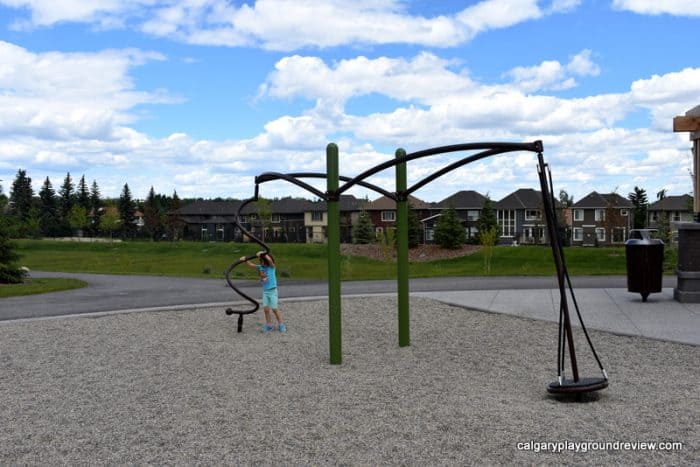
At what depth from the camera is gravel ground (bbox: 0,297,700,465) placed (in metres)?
5.55

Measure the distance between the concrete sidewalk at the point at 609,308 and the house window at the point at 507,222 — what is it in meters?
58.8

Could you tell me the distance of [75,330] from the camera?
494 inches

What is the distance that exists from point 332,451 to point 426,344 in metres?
5.13

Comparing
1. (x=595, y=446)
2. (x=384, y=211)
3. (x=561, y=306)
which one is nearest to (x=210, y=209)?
(x=384, y=211)

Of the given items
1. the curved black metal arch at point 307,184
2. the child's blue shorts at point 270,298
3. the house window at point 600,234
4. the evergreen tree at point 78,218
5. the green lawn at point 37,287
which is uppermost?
the evergreen tree at point 78,218

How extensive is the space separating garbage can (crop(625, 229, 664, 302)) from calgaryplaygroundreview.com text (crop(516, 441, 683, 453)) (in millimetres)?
9102

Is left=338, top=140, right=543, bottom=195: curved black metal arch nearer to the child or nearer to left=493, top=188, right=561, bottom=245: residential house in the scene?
the child

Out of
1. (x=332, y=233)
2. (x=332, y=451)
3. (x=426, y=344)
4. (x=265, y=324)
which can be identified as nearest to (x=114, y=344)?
(x=265, y=324)

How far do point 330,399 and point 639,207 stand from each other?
87844mm

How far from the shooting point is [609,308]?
13.8 metres


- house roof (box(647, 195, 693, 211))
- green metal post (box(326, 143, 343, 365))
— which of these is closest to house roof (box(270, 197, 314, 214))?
house roof (box(647, 195, 693, 211))

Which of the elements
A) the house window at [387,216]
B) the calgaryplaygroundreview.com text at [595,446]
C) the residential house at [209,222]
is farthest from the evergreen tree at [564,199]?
the calgaryplaygroundreview.com text at [595,446]

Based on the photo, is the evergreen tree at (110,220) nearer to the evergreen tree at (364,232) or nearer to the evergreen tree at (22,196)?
the evergreen tree at (22,196)

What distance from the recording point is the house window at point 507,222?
75.2 meters
